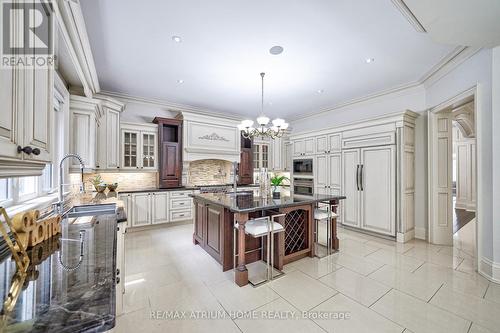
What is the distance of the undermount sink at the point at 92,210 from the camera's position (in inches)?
84.4

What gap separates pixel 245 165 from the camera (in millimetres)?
6160

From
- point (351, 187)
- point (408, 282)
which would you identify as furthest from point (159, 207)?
point (408, 282)

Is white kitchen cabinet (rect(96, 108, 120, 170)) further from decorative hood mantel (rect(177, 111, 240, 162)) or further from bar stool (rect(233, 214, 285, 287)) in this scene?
bar stool (rect(233, 214, 285, 287))

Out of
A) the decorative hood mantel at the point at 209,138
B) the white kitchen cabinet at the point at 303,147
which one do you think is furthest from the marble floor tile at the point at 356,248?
the decorative hood mantel at the point at 209,138

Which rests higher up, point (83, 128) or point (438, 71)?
point (438, 71)

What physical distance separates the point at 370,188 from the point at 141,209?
4672 millimetres

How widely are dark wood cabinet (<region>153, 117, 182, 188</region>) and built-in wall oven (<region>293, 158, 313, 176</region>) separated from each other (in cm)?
307

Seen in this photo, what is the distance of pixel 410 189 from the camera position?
3916mm

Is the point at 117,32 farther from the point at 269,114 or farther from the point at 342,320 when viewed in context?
the point at 269,114

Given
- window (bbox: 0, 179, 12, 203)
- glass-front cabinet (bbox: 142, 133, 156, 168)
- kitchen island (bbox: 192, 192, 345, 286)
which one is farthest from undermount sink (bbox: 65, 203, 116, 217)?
glass-front cabinet (bbox: 142, 133, 156, 168)

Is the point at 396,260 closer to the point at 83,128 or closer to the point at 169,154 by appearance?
the point at 169,154

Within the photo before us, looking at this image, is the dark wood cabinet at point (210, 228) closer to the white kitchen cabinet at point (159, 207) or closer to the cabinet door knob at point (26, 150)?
the white kitchen cabinet at point (159, 207)

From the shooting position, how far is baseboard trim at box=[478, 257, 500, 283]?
94.7 inches

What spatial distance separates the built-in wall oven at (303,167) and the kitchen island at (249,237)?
78.9 inches
